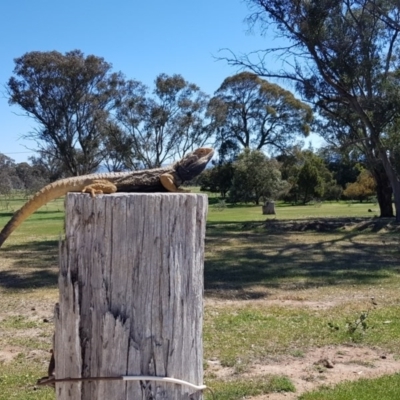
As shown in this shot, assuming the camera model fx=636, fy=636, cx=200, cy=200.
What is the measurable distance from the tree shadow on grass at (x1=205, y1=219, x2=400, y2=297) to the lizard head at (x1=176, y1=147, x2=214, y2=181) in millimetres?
7155

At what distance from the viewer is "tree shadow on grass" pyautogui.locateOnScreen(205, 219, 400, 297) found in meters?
12.0

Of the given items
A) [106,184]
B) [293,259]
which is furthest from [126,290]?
[293,259]

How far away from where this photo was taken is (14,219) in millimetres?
3082

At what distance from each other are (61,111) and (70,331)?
139 feet

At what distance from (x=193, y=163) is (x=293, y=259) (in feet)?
41.0

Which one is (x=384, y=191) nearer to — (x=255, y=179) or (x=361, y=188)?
(x=255, y=179)

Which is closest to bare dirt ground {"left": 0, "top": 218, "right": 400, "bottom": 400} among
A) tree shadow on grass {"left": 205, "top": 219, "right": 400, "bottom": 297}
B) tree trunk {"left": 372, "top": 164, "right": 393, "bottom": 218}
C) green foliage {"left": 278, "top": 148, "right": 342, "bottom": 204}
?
tree shadow on grass {"left": 205, "top": 219, "right": 400, "bottom": 297}

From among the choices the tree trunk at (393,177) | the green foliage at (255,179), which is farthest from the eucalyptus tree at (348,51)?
the green foliage at (255,179)

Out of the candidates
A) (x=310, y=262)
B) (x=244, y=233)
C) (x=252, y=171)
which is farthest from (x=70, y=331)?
(x=252, y=171)

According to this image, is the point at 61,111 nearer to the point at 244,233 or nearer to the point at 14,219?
the point at 244,233

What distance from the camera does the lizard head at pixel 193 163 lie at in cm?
349

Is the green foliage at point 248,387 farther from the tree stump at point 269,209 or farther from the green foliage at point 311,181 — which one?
the green foliage at point 311,181

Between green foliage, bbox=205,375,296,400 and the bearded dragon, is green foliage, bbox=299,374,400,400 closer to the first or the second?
green foliage, bbox=205,375,296,400

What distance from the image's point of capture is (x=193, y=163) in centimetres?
362
